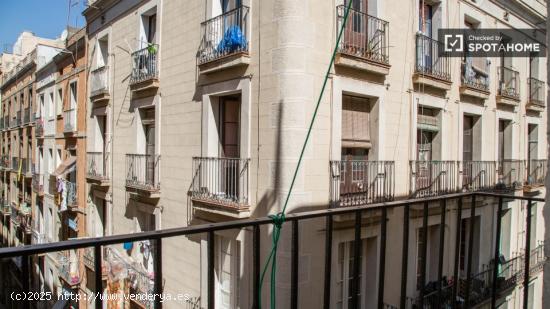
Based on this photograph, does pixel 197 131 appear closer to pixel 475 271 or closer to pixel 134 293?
pixel 134 293

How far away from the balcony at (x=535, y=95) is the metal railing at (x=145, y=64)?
1219cm

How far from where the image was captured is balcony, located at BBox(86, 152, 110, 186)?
1179 cm

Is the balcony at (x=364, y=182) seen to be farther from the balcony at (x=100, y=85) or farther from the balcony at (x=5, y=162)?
the balcony at (x=5, y=162)

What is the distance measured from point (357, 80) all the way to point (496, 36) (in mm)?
7131

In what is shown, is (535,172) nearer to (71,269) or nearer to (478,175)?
(478,175)

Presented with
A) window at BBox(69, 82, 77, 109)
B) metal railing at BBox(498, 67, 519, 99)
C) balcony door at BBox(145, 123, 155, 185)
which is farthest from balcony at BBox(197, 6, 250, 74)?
window at BBox(69, 82, 77, 109)

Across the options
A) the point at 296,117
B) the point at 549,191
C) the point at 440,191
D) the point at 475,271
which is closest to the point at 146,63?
the point at 296,117

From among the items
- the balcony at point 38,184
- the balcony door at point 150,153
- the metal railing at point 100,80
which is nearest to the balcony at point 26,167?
the balcony at point 38,184

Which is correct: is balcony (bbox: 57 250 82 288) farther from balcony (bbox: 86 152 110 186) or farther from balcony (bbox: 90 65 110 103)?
balcony (bbox: 90 65 110 103)

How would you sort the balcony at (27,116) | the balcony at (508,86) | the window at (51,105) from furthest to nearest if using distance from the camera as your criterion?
the balcony at (27,116) < the window at (51,105) < the balcony at (508,86)

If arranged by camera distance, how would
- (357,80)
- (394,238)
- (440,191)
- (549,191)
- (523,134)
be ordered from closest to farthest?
(549,191) < (357,80) < (394,238) < (440,191) < (523,134)

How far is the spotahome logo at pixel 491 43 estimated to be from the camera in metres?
9.55

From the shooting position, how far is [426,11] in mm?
9328

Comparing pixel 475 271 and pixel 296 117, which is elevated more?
pixel 296 117
